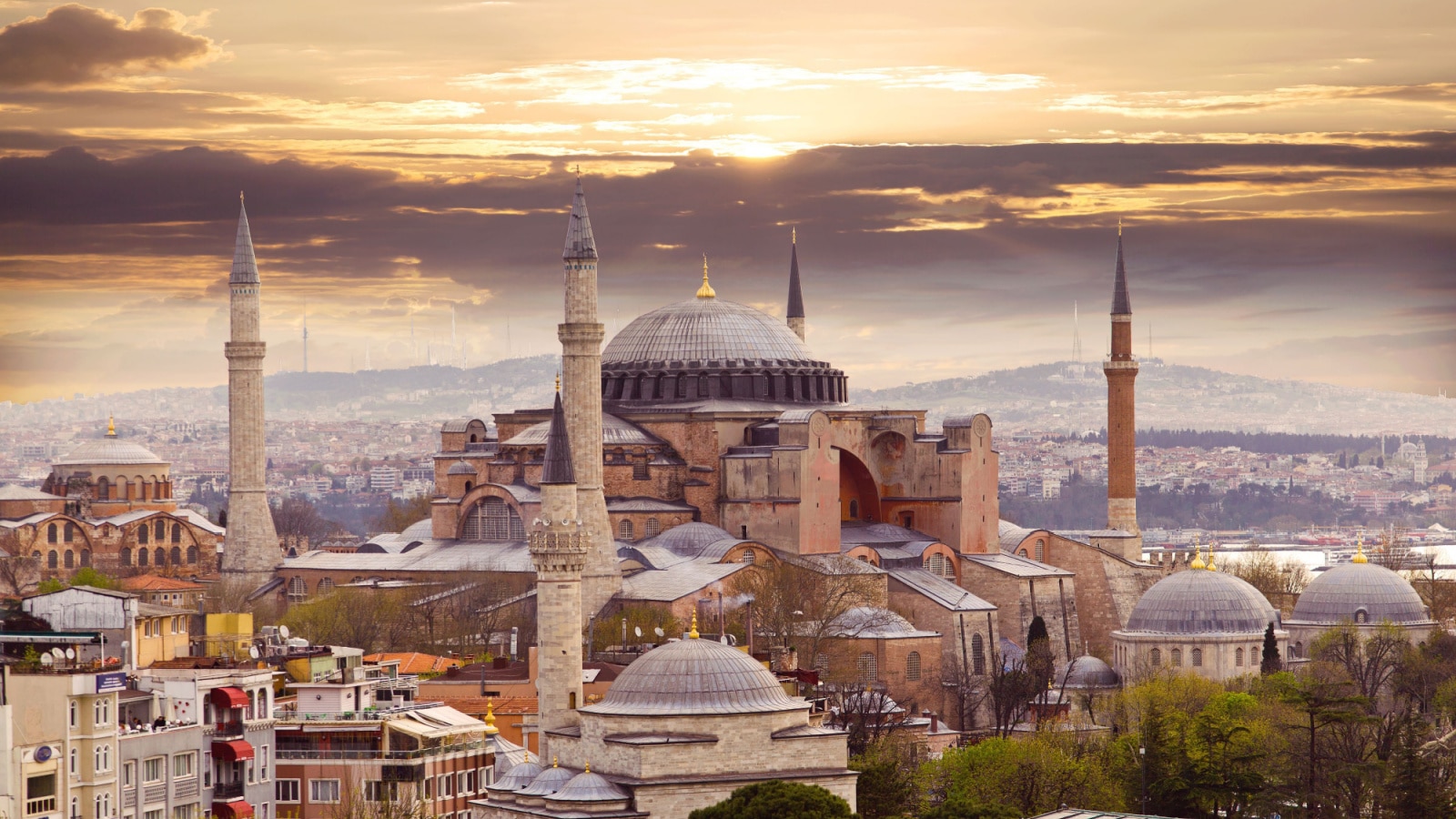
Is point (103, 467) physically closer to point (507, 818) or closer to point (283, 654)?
point (283, 654)

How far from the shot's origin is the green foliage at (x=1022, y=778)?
42.2 m

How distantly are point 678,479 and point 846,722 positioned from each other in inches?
758

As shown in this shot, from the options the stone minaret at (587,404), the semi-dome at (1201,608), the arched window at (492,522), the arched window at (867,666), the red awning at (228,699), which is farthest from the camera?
the arched window at (492,522)

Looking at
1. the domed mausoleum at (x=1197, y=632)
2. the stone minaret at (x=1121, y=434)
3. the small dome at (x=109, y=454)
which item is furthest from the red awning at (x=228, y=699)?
the small dome at (x=109, y=454)

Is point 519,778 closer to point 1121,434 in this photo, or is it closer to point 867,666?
A: point 867,666

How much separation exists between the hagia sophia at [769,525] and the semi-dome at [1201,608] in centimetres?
5

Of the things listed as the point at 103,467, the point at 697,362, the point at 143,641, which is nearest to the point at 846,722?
the point at 143,641

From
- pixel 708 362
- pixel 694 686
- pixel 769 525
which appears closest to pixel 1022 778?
pixel 694 686

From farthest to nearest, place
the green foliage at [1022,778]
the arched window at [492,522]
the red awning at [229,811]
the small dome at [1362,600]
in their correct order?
the arched window at [492,522]
the small dome at [1362,600]
the green foliage at [1022,778]
the red awning at [229,811]

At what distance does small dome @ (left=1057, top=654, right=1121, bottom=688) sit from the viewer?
57.6 meters

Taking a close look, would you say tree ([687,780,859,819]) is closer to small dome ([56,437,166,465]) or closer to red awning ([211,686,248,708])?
red awning ([211,686,248,708])

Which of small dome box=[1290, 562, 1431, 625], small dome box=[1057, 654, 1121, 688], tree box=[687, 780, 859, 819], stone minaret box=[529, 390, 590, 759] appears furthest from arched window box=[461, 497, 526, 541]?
tree box=[687, 780, 859, 819]

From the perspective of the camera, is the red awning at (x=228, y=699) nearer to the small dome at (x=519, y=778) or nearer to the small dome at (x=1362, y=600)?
the small dome at (x=519, y=778)

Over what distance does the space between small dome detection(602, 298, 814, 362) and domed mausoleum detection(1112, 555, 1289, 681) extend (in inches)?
561
